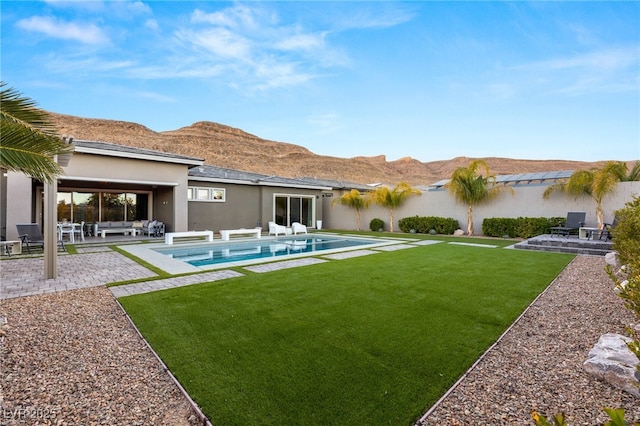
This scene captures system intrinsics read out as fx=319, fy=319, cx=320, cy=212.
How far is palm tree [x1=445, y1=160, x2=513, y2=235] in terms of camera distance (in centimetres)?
1753

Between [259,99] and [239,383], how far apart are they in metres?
33.2

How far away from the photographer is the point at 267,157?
6481 cm

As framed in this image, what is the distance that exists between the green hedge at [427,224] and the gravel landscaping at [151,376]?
13.9 metres

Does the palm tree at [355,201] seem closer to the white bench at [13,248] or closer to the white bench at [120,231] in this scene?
the white bench at [120,231]

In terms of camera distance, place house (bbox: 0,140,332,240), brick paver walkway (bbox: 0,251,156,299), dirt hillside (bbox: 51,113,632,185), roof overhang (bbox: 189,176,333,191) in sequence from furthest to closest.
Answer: dirt hillside (bbox: 51,113,632,185) → roof overhang (bbox: 189,176,333,191) → house (bbox: 0,140,332,240) → brick paver walkway (bbox: 0,251,156,299)

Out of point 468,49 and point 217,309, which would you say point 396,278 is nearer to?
point 217,309

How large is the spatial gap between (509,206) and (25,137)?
62.7ft

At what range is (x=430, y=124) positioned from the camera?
2930cm

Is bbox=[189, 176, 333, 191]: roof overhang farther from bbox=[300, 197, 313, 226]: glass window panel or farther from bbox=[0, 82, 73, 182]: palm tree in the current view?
bbox=[0, 82, 73, 182]: palm tree

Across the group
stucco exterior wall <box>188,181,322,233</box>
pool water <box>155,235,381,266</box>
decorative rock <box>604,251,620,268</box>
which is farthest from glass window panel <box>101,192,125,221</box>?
decorative rock <box>604,251,620,268</box>

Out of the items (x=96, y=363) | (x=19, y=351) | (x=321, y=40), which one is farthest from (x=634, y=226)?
(x=321, y=40)

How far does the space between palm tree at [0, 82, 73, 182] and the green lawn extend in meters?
2.48

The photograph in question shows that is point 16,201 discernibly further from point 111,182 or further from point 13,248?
point 111,182

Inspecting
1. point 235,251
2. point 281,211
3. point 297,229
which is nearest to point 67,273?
Answer: point 235,251
